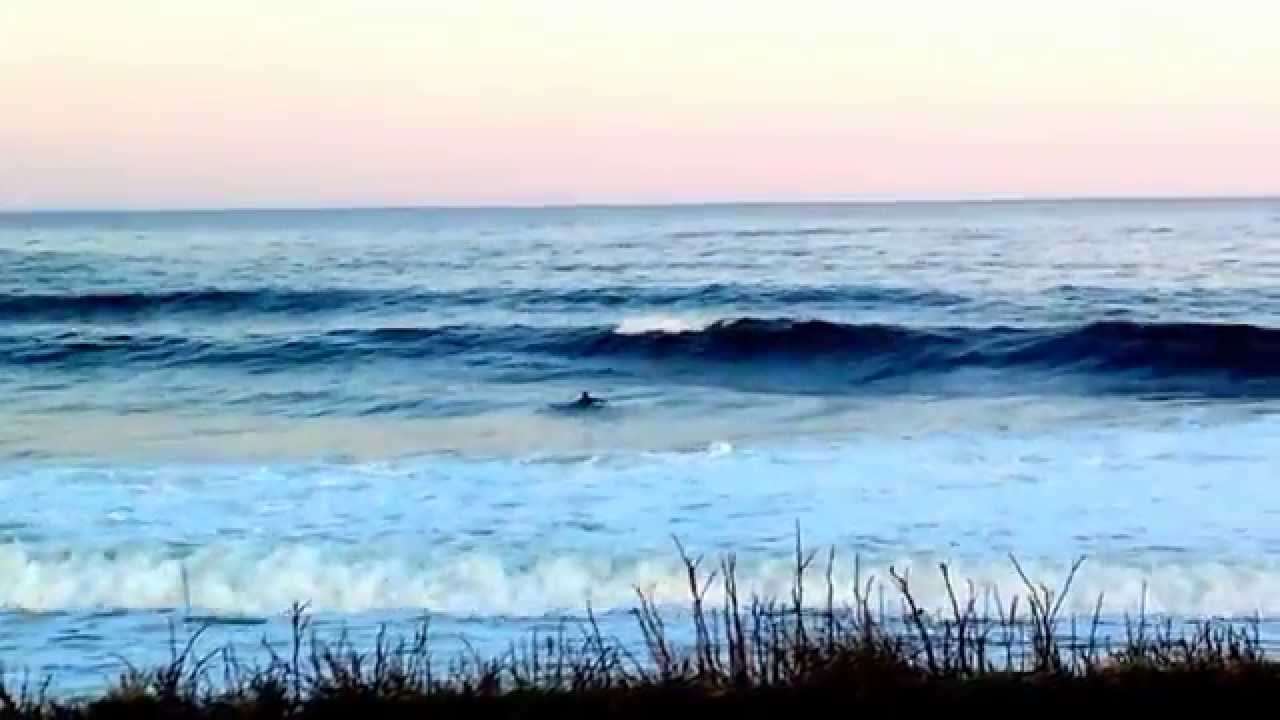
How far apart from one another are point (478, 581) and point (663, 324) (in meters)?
20.2

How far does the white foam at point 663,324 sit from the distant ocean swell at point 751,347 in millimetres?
137

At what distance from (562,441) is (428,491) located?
11.5ft

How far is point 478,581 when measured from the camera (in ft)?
29.6

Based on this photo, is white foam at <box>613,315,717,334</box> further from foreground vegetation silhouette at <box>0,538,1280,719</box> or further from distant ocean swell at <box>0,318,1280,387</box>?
foreground vegetation silhouette at <box>0,538,1280,719</box>

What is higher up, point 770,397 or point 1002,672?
point 1002,672

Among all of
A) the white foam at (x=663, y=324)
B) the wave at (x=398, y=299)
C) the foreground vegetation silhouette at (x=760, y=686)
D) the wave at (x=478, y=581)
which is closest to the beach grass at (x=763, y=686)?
the foreground vegetation silhouette at (x=760, y=686)

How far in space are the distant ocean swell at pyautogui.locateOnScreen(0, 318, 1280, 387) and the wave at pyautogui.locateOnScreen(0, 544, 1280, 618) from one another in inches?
514

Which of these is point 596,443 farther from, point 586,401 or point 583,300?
point 583,300

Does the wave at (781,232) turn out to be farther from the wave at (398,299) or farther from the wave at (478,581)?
the wave at (478,581)

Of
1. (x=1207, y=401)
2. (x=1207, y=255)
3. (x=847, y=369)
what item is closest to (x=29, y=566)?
(x=1207, y=401)

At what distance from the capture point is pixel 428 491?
11797 millimetres

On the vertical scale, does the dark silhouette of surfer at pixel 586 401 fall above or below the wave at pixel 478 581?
below

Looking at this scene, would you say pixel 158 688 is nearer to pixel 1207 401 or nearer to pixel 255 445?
pixel 255 445

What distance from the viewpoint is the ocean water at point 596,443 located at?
893cm
